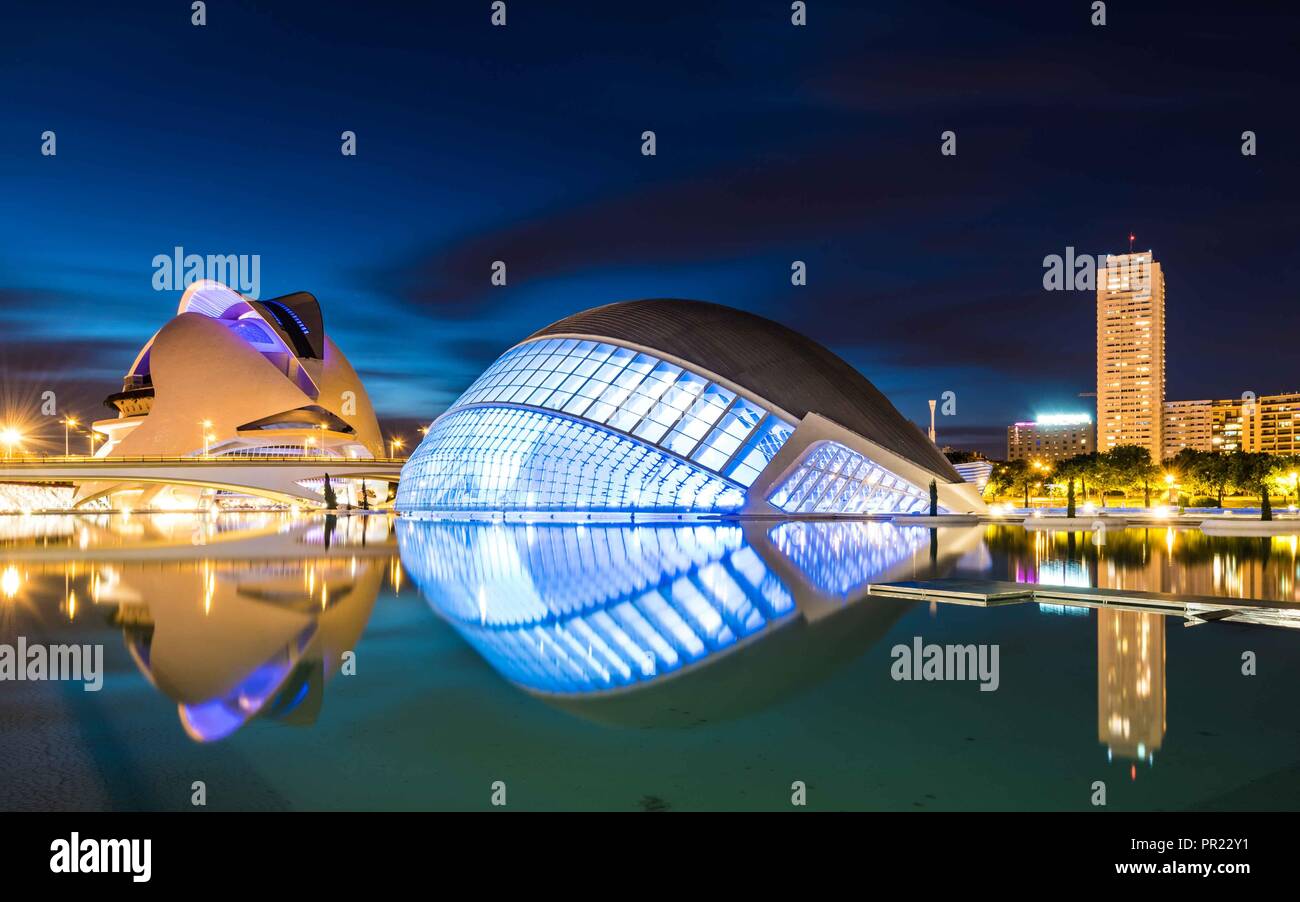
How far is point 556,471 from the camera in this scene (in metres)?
44.7

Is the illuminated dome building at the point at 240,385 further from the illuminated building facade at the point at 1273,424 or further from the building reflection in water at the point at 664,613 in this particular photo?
the illuminated building facade at the point at 1273,424

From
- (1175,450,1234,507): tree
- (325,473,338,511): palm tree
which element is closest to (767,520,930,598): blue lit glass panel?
(1175,450,1234,507): tree

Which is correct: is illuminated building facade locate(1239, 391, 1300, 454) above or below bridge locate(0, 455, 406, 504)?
above

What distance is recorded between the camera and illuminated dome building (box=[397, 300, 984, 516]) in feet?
141

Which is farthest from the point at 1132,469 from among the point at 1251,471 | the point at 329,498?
the point at 329,498

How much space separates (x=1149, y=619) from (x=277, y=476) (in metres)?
74.3

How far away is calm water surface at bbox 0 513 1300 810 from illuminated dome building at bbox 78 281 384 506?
7793 centimetres

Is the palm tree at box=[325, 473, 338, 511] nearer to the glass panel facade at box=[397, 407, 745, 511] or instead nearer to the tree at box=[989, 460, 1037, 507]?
the glass panel facade at box=[397, 407, 745, 511]

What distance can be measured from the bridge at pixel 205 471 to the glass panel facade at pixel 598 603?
5402cm

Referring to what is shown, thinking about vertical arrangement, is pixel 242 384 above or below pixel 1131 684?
above

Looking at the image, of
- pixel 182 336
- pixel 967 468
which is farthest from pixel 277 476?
pixel 967 468

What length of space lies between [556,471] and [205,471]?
42.0 meters

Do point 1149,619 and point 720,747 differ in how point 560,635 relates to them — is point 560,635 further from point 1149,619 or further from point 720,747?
point 1149,619

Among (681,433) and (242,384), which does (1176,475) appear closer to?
(681,433)
